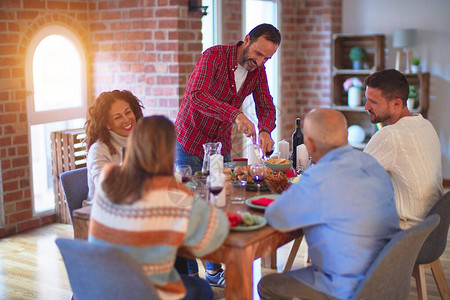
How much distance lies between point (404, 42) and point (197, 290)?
434 centimetres

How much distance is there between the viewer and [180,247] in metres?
2.12

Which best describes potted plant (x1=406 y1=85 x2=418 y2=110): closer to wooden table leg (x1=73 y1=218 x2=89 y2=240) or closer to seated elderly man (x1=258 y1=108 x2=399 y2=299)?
seated elderly man (x1=258 y1=108 x2=399 y2=299)

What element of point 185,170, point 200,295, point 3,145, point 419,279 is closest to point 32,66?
point 3,145

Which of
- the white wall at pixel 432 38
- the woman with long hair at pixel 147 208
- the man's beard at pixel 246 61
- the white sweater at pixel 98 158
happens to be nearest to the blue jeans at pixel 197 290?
the woman with long hair at pixel 147 208

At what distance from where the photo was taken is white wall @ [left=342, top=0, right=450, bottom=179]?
6035 mm

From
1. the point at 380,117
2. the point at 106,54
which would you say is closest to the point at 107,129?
the point at 380,117

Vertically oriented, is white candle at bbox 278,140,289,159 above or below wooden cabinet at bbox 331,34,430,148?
below

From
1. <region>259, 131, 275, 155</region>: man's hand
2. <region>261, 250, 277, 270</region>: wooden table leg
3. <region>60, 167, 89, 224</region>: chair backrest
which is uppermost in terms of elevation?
<region>259, 131, 275, 155</region>: man's hand

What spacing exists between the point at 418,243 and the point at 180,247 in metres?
0.86

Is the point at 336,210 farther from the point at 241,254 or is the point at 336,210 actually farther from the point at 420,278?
the point at 420,278

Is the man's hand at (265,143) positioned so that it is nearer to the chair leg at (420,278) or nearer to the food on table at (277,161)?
the food on table at (277,161)

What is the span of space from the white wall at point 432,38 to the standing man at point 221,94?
124 inches

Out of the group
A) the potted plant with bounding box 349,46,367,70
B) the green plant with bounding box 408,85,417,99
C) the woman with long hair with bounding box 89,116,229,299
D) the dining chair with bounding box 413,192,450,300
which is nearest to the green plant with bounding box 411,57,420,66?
the green plant with bounding box 408,85,417,99

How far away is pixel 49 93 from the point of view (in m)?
4.88
